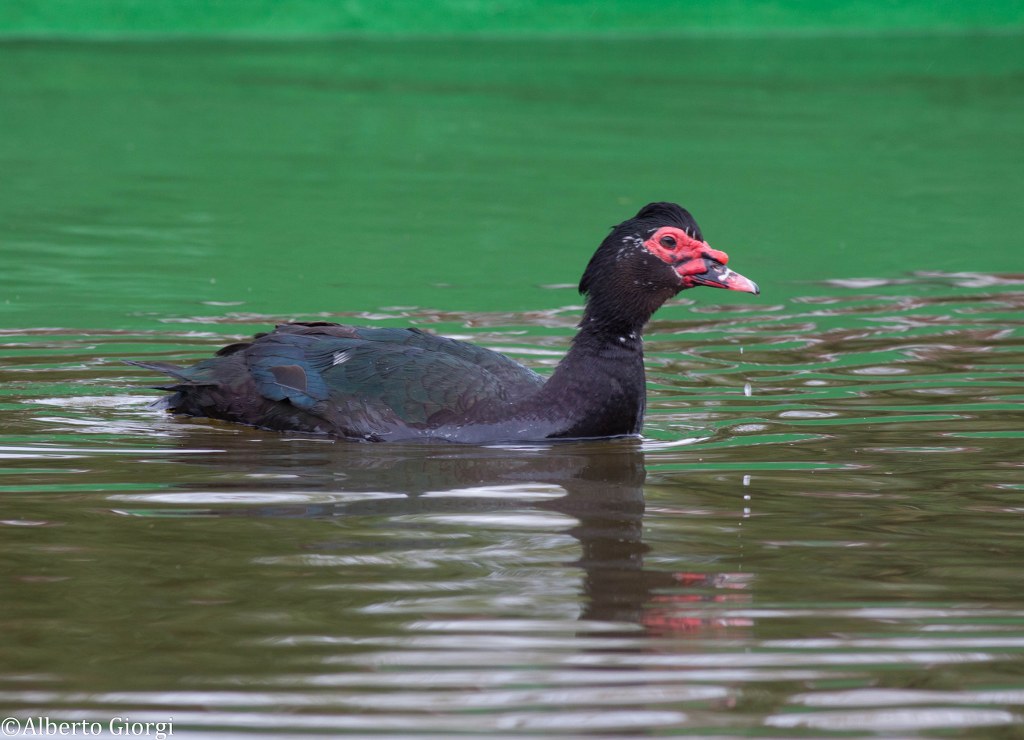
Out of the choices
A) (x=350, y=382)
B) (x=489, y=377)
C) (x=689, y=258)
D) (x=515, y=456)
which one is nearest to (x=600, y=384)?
(x=489, y=377)

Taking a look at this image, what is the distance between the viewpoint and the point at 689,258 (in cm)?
777

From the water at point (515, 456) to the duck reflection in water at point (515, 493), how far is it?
24mm

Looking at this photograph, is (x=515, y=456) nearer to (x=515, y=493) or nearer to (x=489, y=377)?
(x=489, y=377)

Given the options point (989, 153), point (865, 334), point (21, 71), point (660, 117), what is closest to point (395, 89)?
point (660, 117)

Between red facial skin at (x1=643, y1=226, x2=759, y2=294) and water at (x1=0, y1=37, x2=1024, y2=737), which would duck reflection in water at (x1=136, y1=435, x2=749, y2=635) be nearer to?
water at (x1=0, y1=37, x2=1024, y2=737)

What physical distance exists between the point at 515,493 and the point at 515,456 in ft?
2.30

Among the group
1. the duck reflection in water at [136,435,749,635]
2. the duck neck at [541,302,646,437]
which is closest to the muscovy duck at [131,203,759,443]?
the duck neck at [541,302,646,437]

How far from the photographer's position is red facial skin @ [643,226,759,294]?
7.73m

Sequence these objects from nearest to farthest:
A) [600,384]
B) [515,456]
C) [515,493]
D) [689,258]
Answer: [515,493] < [515,456] < [600,384] < [689,258]

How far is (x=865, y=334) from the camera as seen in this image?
995cm

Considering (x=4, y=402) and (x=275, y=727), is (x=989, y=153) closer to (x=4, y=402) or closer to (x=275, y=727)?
(x=4, y=402)

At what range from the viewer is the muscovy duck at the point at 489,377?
297 inches

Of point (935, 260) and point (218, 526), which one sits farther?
point (935, 260)

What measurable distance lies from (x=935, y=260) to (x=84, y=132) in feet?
30.5
